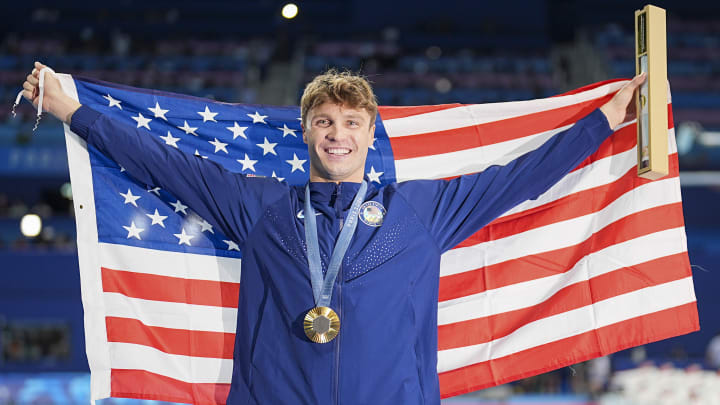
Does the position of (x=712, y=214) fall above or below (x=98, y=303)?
above

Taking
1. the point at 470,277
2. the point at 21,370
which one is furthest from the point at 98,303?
the point at 21,370

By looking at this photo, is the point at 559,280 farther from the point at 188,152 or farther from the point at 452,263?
the point at 188,152

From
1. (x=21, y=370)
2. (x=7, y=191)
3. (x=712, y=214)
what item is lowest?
(x=21, y=370)

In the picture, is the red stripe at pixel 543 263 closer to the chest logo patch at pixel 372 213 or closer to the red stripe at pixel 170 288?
the chest logo patch at pixel 372 213

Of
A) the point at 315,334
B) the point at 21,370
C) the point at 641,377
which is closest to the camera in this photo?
the point at 315,334

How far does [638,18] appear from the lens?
3.19m

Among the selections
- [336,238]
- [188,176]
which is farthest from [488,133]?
[188,176]

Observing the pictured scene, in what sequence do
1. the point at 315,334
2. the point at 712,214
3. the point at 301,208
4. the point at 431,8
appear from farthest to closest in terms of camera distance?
the point at 431,8, the point at 712,214, the point at 301,208, the point at 315,334

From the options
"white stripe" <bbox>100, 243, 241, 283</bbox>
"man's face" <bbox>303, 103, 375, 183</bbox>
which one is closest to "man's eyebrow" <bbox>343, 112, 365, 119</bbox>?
"man's face" <bbox>303, 103, 375, 183</bbox>

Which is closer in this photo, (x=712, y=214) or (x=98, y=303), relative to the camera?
(x=98, y=303)

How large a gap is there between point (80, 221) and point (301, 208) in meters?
1.16

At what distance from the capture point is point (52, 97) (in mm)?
3088

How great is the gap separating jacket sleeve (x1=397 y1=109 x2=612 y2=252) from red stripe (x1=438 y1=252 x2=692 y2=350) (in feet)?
2.15

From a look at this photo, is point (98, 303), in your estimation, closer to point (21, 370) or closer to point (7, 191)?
point (21, 370)
